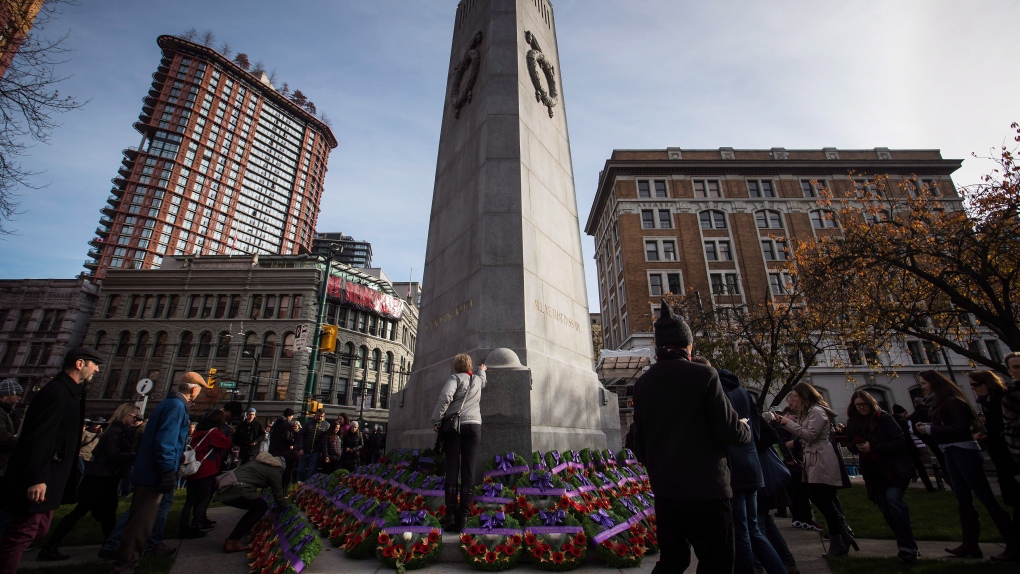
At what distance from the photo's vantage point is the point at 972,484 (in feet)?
17.1

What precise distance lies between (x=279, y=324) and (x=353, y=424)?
36.7m

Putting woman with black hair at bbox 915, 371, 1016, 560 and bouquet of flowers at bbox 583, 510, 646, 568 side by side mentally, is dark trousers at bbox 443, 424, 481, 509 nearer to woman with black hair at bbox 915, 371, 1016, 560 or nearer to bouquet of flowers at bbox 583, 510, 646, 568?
bouquet of flowers at bbox 583, 510, 646, 568

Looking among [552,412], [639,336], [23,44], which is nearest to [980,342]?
[639,336]

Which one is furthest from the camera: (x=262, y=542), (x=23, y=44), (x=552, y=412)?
(x=23, y=44)

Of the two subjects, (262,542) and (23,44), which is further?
(23,44)

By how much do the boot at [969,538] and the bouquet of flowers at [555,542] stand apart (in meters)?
4.37

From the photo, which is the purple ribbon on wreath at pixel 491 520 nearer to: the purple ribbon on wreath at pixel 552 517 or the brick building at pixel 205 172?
the purple ribbon on wreath at pixel 552 517

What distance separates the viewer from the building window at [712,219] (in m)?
45.2

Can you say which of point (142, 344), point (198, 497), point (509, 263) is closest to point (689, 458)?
point (509, 263)

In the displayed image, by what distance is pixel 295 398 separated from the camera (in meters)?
43.0

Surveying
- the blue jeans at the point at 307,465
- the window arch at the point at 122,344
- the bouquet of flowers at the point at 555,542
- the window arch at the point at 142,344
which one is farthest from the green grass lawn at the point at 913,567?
the window arch at the point at 122,344

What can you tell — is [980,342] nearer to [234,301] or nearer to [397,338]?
[397,338]

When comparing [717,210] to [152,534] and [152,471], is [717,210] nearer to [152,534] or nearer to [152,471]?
[152,534]

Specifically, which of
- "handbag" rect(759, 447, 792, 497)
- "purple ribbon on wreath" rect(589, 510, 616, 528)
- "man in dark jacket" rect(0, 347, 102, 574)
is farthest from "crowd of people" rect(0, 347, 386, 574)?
"handbag" rect(759, 447, 792, 497)
